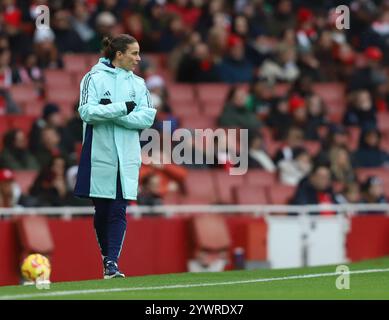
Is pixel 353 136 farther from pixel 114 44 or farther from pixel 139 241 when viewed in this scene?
pixel 114 44

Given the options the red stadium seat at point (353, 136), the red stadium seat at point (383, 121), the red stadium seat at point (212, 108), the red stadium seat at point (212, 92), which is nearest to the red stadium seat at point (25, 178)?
the red stadium seat at point (212, 108)

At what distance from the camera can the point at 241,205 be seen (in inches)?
710

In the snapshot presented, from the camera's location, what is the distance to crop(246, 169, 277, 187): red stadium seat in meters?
19.2

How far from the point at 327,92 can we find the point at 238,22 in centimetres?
168

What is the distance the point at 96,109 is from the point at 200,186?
7285mm

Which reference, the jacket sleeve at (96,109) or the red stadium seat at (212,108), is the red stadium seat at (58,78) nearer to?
the red stadium seat at (212,108)

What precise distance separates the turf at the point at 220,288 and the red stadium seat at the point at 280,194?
6.21m

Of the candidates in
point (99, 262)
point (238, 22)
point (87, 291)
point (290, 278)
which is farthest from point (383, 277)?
point (238, 22)

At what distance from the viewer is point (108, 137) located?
11438 mm

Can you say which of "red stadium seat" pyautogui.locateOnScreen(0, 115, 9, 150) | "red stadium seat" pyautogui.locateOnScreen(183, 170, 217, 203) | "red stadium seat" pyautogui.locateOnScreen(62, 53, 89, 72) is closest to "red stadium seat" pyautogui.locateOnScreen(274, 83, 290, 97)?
"red stadium seat" pyautogui.locateOnScreen(62, 53, 89, 72)

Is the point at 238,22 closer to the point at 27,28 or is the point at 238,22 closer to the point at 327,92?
the point at 327,92

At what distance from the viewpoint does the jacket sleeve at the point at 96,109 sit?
36.9 feet

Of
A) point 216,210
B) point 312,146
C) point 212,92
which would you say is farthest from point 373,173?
point 216,210

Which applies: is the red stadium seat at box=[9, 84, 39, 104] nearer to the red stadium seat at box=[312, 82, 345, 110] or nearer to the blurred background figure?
the blurred background figure
